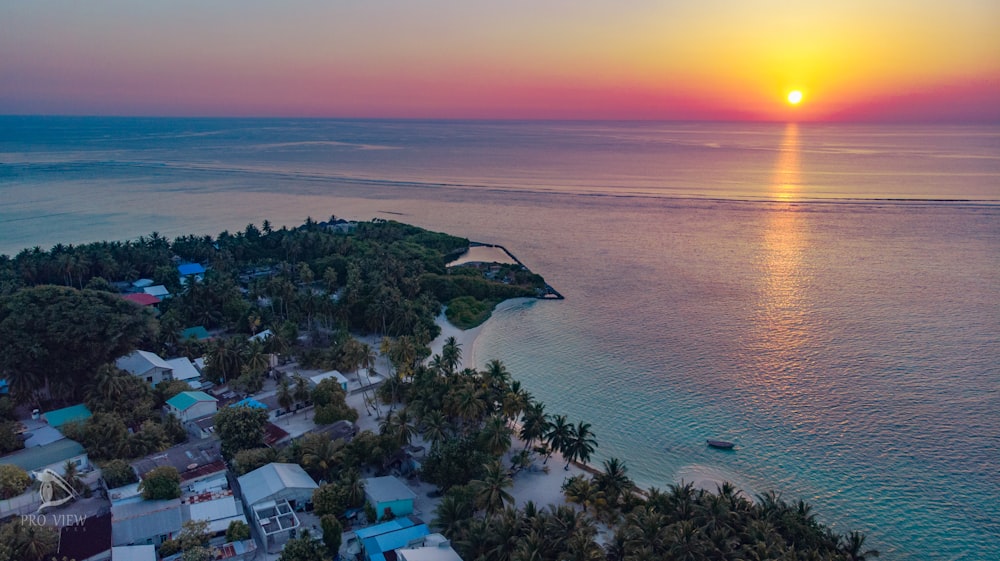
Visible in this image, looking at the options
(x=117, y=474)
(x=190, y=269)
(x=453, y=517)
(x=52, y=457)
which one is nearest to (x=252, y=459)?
(x=117, y=474)

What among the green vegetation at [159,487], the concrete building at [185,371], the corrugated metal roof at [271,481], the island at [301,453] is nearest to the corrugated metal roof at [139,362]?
the island at [301,453]

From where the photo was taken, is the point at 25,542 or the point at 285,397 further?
the point at 285,397

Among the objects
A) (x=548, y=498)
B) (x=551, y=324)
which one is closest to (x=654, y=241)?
(x=551, y=324)

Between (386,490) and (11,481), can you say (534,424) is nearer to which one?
(386,490)

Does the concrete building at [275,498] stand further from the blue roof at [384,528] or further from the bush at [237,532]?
the blue roof at [384,528]

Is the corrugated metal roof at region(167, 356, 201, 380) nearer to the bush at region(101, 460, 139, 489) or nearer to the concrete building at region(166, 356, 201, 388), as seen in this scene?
the concrete building at region(166, 356, 201, 388)
